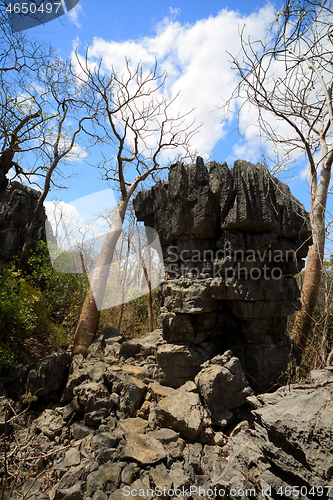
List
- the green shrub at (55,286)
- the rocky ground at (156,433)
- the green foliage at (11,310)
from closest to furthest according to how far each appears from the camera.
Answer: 1. the rocky ground at (156,433)
2. the green foliage at (11,310)
3. the green shrub at (55,286)

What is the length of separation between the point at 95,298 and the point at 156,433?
3.68m

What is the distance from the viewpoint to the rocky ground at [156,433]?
2.51m

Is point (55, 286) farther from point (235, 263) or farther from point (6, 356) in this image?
point (235, 263)

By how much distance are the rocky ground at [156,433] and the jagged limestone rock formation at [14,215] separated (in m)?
4.87

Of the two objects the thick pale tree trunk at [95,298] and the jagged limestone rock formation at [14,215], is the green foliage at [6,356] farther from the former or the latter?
the jagged limestone rock formation at [14,215]

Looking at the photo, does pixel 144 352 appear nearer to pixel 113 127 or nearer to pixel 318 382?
pixel 318 382

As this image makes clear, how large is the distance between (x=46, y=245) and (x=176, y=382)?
7005 millimetres

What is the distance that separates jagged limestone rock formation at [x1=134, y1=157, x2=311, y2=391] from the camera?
470 cm

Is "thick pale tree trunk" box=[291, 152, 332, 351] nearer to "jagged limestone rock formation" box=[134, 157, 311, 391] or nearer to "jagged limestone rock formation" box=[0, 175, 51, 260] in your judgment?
"jagged limestone rock formation" box=[134, 157, 311, 391]

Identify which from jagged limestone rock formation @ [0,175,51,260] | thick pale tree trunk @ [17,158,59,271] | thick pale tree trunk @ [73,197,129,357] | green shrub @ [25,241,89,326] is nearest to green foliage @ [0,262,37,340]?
thick pale tree trunk @ [73,197,129,357]

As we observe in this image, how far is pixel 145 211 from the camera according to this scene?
19.4 feet

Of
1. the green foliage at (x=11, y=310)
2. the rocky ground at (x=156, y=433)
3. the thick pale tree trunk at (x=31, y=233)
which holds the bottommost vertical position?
the rocky ground at (x=156, y=433)

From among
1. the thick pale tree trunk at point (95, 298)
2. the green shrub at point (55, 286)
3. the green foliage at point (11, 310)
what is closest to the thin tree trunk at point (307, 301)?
the thick pale tree trunk at point (95, 298)

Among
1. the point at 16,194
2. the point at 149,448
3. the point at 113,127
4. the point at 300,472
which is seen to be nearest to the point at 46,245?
the point at 16,194
